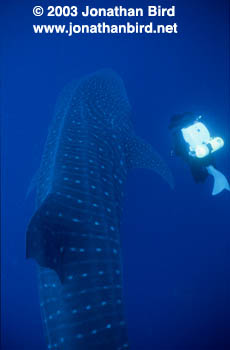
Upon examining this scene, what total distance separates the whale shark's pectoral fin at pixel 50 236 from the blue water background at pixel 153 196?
171 cm

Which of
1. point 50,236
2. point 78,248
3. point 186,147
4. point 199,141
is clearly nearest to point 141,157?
point 186,147

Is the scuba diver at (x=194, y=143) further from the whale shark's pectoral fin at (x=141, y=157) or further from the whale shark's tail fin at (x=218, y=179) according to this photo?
the whale shark's pectoral fin at (x=141, y=157)

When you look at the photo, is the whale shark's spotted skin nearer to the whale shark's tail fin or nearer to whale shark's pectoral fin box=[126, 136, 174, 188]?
whale shark's pectoral fin box=[126, 136, 174, 188]

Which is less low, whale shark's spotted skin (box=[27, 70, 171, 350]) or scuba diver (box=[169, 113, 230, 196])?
scuba diver (box=[169, 113, 230, 196])

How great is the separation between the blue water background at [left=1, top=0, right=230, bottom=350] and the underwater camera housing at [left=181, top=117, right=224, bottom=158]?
505 millimetres

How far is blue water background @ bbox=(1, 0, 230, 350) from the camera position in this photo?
291 cm

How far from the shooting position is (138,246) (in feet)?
10.6

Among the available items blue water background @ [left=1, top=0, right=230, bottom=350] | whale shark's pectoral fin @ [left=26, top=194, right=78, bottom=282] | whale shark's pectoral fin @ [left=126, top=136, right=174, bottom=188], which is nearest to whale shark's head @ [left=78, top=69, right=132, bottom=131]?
whale shark's pectoral fin @ [left=126, top=136, right=174, bottom=188]

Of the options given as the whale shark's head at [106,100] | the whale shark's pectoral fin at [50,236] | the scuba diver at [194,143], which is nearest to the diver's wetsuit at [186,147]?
the scuba diver at [194,143]

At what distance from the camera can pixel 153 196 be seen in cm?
318

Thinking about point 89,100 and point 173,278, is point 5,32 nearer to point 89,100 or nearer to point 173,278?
point 89,100

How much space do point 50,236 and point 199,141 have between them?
4.95ft

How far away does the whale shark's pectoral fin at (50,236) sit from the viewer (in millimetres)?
1228

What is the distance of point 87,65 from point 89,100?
0.98 metres
